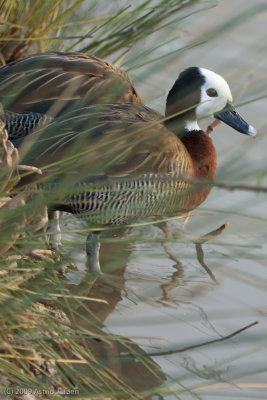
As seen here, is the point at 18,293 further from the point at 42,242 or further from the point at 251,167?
the point at 251,167

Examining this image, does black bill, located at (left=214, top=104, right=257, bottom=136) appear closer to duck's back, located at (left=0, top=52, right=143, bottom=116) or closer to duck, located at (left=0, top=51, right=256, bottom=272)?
duck, located at (left=0, top=51, right=256, bottom=272)

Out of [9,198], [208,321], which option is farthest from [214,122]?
[9,198]

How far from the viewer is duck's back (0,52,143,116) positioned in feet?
13.8

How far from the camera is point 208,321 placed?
3.54 meters

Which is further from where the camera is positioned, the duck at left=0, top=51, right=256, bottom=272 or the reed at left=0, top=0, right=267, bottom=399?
the duck at left=0, top=51, right=256, bottom=272

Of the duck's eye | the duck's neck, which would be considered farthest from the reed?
the duck's eye

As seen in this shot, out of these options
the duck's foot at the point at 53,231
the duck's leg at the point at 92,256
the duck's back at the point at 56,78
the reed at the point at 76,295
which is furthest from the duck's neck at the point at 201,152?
the duck's leg at the point at 92,256

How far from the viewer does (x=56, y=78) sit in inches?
175

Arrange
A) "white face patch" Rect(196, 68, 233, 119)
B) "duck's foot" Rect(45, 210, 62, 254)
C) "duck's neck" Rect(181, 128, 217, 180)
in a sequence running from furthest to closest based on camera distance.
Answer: "white face patch" Rect(196, 68, 233, 119)
"duck's neck" Rect(181, 128, 217, 180)
"duck's foot" Rect(45, 210, 62, 254)

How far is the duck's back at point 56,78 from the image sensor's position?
4.21 metres

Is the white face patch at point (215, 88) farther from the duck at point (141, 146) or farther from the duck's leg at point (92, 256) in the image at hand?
the duck's leg at point (92, 256)

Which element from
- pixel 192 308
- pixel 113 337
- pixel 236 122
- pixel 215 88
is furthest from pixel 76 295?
pixel 236 122

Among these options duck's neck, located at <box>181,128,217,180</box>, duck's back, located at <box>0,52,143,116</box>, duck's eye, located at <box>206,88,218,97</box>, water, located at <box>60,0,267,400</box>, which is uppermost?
duck's back, located at <box>0,52,143,116</box>

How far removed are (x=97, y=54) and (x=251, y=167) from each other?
2954mm
